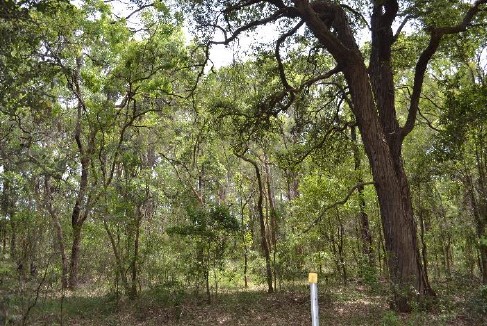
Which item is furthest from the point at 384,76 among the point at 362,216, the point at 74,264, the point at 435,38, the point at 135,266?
the point at 74,264

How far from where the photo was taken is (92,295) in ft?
41.3

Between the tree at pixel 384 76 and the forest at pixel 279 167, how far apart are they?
0.12 ft

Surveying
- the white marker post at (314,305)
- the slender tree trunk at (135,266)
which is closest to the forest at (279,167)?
the slender tree trunk at (135,266)

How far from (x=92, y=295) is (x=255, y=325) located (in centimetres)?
622

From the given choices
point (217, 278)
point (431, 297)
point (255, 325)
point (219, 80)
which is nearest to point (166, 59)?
point (219, 80)

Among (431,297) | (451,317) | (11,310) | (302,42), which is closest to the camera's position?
(11,310)

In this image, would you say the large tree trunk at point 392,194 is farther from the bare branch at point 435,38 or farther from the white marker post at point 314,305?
the white marker post at point 314,305

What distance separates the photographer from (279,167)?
11719 millimetres

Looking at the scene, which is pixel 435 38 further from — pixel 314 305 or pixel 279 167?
pixel 314 305

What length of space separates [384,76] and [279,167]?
380 cm

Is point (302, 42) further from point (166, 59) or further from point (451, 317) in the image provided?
point (451, 317)

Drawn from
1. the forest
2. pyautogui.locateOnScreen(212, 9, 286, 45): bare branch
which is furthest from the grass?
pyautogui.locateOnScreen(212, 9, 286, 45): bare branch

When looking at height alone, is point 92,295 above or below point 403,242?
below

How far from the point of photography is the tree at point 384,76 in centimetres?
791
